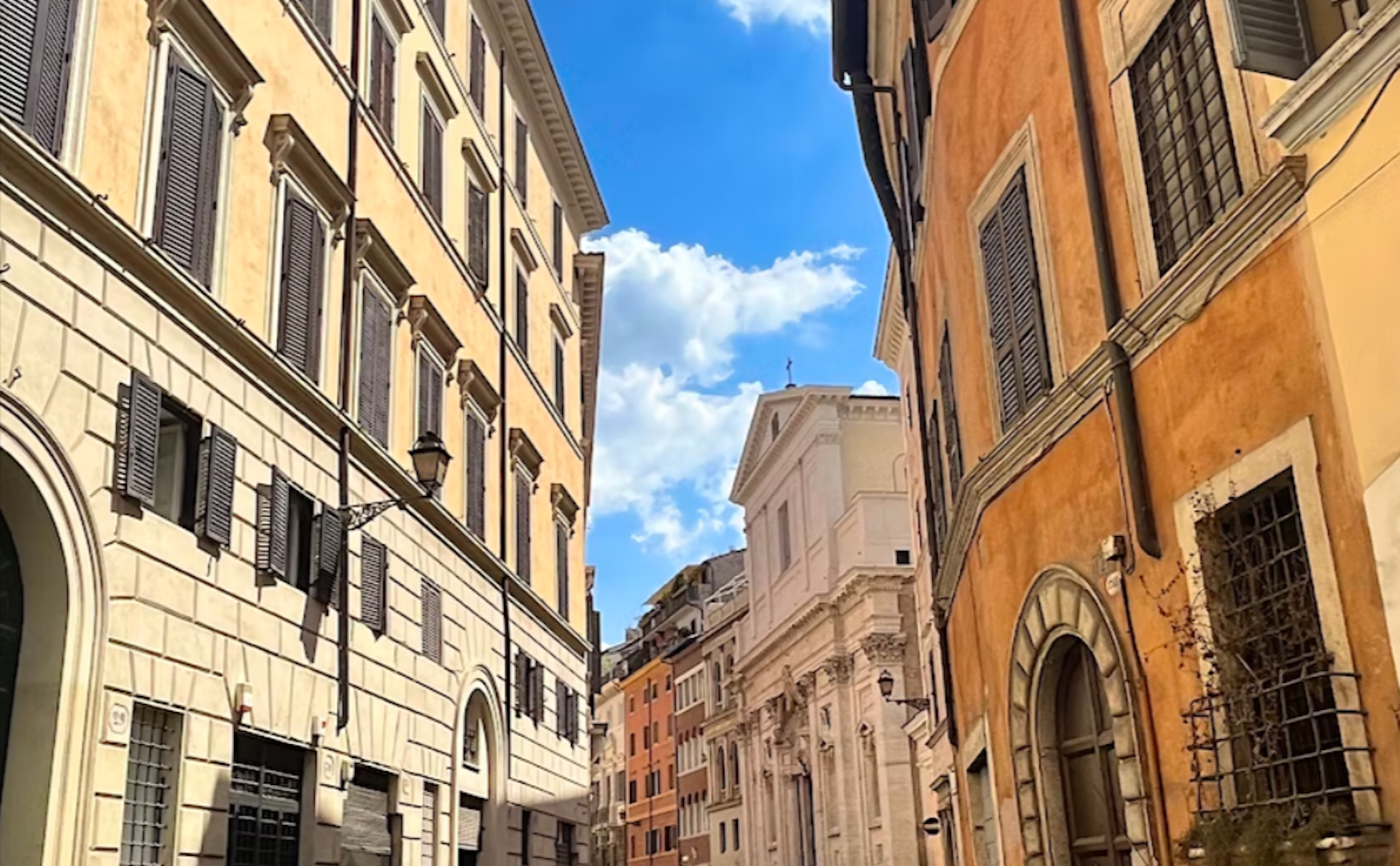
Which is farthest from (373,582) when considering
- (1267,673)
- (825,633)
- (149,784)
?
(825,633)

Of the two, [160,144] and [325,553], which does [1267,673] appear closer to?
[160,144]

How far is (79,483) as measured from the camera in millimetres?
8906

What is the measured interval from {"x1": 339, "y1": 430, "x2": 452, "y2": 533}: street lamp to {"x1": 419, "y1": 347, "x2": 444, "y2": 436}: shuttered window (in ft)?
7.53

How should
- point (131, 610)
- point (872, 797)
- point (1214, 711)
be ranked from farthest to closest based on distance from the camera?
point (872, 797) < point (131, 610) < point (1214, 711)

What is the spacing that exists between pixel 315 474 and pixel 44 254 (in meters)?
4.50

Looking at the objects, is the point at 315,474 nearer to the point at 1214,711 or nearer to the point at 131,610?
the point at 131,610

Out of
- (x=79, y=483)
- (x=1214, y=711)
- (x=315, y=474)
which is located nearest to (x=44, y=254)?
(x=79, y=483)

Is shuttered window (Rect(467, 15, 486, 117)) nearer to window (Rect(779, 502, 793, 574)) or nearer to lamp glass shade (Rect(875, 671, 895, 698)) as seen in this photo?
lamp glass shade (Rect(875, 671, 895, 698))

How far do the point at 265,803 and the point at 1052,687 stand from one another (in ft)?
21.5

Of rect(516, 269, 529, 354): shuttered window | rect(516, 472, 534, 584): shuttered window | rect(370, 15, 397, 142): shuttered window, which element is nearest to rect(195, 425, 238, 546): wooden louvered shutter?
rect(370, 15, 397, 142): shuttered window

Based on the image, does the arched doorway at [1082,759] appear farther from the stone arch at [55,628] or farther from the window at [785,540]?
the window at [785,540]

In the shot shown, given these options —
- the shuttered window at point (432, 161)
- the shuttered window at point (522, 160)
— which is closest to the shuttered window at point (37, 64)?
the shuttered window at point (432, 161)

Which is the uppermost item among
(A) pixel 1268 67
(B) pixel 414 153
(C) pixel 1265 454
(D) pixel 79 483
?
(B) pixel 414 153

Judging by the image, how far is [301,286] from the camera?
1304 centimetres
